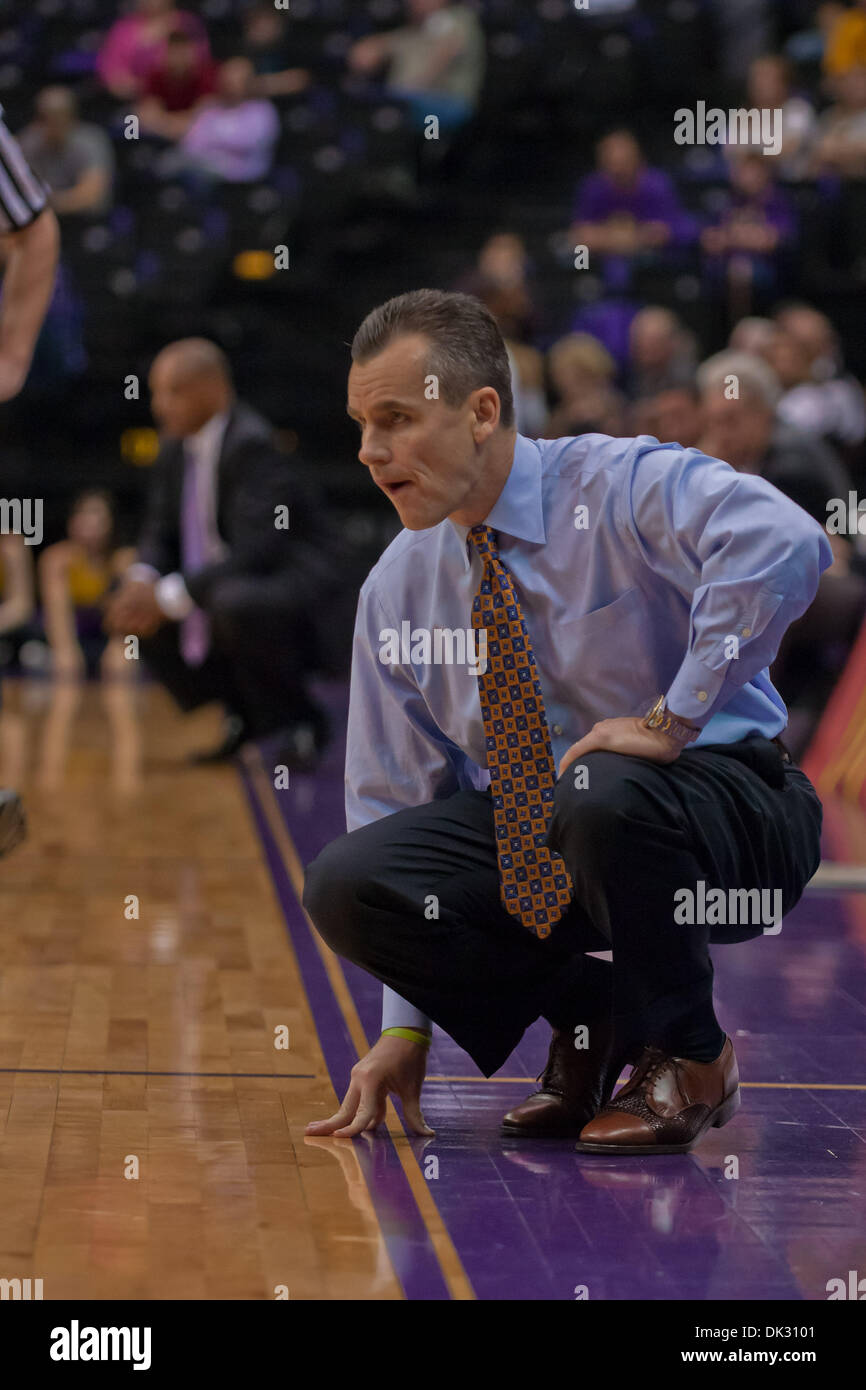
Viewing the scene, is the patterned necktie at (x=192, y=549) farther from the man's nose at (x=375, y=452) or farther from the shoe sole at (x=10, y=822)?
the man's nose at (x=375, y=452)

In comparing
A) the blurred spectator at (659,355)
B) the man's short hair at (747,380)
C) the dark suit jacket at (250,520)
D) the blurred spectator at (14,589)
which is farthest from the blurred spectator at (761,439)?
the blurred spectator at (14,589)

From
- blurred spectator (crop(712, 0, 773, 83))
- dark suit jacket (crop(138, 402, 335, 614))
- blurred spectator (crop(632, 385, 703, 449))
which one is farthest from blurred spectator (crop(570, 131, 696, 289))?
dark suit jacket (crop(138, 402, 335, 614))

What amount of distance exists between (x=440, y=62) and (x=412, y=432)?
915 centimetres

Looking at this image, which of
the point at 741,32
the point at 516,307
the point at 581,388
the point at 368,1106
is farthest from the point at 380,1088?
the point at 741,32

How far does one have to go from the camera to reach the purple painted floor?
7.14ft

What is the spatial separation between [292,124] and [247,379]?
1.84m

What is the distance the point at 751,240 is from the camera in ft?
31.9

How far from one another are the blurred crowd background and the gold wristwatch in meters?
5.75

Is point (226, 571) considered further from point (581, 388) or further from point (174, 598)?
point (581, 388)

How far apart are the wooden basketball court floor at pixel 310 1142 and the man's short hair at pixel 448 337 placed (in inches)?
41.2

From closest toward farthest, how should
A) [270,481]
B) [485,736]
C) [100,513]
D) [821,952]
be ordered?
[485,736], [821,952], [270,481], [100,513]

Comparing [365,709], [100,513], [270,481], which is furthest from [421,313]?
[100,513]
